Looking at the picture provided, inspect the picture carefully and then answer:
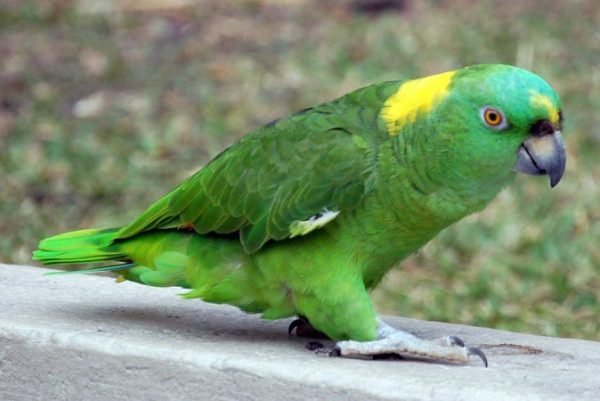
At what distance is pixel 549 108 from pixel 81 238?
1.31m

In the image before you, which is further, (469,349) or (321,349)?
(321,349)

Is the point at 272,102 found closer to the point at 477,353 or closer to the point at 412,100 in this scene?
the point at 412,100

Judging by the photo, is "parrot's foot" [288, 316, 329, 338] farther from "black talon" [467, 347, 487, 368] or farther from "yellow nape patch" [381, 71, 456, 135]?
"yellow nape patch" [381, 71, 456, 135]

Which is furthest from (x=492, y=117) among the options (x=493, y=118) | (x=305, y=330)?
(x=305, y=330)

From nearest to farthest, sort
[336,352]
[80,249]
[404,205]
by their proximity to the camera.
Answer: [404,205], [336,352], [80,249]

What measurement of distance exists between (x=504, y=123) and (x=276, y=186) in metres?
0.60

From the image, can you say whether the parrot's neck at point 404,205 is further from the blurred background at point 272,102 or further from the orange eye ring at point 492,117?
the blurred background at point 272,102

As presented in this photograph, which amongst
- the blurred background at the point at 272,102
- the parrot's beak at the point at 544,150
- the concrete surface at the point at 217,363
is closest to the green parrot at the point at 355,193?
the parrot's beak at the point at 544,150

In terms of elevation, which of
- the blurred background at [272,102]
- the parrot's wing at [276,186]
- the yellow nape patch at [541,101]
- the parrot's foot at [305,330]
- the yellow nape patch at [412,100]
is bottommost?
the parrot's foot at [305,330]

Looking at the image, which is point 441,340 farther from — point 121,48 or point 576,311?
point 121,48

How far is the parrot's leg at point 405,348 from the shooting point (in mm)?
2783

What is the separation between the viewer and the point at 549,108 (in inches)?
104

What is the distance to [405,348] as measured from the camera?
Result: 278 cm

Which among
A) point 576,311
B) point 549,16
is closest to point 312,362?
point 576,311
